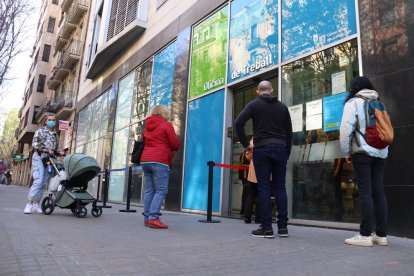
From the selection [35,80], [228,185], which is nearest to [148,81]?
[228,185]

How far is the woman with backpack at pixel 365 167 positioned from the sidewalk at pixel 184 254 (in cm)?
19

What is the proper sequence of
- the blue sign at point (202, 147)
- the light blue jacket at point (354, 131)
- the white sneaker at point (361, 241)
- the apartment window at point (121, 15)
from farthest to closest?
the apartment window at point (121, 15)
the blue sign at point (202, 147)
the light blue jacket at point (354, 131)
the white sneaker at point (361, 241)

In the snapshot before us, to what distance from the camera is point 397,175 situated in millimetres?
4684

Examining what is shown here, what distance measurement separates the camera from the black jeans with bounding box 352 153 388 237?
391cm

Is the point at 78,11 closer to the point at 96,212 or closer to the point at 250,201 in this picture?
the point at 96,212

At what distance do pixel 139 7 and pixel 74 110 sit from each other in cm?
1102

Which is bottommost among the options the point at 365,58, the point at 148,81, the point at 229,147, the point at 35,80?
the point at 229,147

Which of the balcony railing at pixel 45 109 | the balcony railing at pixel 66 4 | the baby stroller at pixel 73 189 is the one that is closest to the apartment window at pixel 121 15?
the baby stroller at pixel 73 189

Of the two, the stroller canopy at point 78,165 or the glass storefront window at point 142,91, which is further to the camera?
the glass storefront window at point 142,91

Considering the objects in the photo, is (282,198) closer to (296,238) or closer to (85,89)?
(296,238)

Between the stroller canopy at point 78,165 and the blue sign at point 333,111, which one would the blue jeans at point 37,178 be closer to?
the stroller canopy at point 78,165

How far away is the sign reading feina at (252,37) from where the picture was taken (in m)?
7.36

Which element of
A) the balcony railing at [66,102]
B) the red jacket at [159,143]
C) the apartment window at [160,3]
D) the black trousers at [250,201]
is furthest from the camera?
the balcony railing at [66,102]

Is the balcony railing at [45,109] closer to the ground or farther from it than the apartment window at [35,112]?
closer to the ground
